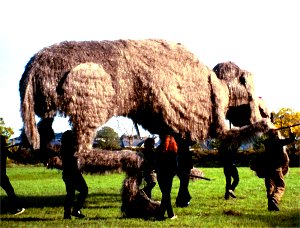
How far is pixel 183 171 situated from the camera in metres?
9.27

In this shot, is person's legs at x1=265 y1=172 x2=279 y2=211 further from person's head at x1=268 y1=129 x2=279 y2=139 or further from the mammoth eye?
the mammoth eye

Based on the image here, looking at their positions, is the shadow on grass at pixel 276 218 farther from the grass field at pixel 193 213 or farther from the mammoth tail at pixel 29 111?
the mammoth tail at pixel 29 111

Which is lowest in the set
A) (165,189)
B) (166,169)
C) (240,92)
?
(165,189)

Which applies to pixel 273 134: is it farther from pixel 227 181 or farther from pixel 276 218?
pixel 227 181

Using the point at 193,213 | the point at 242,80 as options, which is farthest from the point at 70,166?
the point at 242,80

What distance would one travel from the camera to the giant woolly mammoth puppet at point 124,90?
24.1 ft

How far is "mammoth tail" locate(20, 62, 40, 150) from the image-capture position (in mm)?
7277

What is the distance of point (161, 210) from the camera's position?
7375mm

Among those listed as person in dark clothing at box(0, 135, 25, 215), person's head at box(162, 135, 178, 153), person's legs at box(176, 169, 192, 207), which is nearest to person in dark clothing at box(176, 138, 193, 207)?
person's legs at box(176, 169, 192, 207)

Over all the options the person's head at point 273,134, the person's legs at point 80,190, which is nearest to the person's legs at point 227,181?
the person's head at point 273,134

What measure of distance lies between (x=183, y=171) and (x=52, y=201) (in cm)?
344

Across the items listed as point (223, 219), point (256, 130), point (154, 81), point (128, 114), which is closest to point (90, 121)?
point (128, 114)

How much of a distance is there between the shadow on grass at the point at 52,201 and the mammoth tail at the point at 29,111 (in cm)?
221

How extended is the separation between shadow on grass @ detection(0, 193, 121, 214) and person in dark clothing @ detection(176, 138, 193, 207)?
147 centimetres
